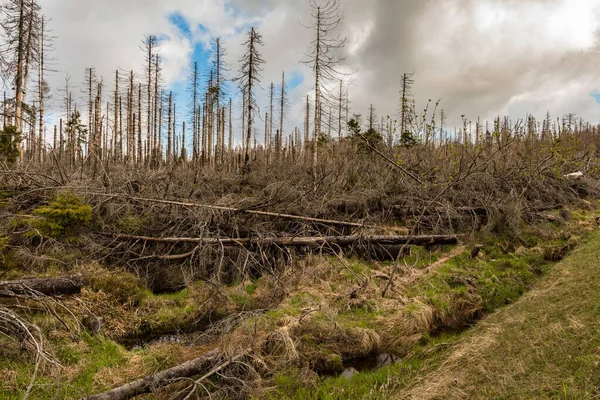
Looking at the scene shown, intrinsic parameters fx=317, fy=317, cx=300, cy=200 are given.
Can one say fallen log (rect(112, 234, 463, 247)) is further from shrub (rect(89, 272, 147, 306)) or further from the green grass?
the green grass

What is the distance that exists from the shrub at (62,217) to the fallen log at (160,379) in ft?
18.2

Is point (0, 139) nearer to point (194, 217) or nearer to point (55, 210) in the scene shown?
point (55, 210)

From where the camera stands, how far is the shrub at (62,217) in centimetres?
802

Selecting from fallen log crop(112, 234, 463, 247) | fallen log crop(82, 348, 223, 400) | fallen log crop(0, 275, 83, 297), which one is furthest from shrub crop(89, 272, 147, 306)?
fallen log crop(82, 348, 223, 400)

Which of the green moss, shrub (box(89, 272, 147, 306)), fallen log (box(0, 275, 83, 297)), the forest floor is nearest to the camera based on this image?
the forest floor

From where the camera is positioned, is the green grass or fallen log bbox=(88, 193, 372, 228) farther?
fallen log bbox=(88, 193, 372, 228)

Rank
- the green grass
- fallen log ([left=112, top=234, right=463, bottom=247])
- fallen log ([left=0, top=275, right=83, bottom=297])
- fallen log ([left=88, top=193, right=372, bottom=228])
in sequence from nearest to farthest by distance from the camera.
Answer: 1. the green grass
2. fallen log ([left=0, top=275, right=83, bottom=297])
3. fallen log ([left=112, top=234, right=463, bottom=247])
4. fallen log ([left=88, top=193, right=372, bottom=228])

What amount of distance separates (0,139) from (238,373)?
14.2 meters

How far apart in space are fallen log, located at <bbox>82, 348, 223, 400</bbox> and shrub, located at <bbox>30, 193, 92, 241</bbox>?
18.2 feet

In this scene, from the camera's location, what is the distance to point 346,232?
10.9m

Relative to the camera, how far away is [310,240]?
31.4ft

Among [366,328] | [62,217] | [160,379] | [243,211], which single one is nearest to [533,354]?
[366,328]

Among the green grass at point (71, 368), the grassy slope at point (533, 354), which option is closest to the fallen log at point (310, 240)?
the green grass at point (71, 368)

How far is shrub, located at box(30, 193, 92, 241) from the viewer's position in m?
8.02
